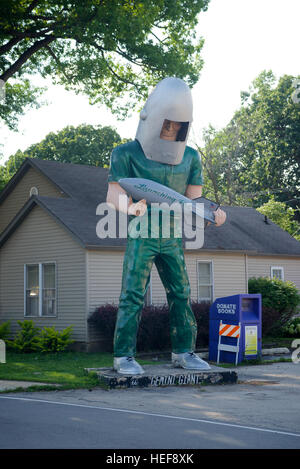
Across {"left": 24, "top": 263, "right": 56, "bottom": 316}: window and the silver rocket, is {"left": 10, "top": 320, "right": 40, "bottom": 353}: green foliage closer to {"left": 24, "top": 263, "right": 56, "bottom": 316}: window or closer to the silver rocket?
{"left": 24, "top": 263, "right": 56, "bottom": 316}: window

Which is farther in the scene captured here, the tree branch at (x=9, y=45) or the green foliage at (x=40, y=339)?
the tree branch at (x=9, y=45)

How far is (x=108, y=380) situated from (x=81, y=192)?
11.7 m

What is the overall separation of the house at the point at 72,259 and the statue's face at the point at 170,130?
7.41 meters

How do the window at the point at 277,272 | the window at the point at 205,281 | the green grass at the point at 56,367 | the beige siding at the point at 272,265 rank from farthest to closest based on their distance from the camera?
1. the window at the point at 277,272
2. the beige siding at the point at 272,265
3. the window at the point at 205,281
4. the green grass at the point at 56,367

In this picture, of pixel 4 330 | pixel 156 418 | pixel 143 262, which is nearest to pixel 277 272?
pixel 4 330

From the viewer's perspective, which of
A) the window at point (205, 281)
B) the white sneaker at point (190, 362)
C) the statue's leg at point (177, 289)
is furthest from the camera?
the window at point (205, 281)

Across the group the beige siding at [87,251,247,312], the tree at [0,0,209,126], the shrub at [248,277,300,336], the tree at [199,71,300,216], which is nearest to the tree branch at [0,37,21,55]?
the tree at [0,0,209,126]

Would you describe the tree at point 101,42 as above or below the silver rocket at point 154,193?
above

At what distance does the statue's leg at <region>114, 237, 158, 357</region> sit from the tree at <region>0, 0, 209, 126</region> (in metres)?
12.3

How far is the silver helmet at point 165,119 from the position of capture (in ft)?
30.9

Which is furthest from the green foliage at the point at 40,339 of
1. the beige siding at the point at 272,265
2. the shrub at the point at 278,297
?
the beige siding at the point at 272,265

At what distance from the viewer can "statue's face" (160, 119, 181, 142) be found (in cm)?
956

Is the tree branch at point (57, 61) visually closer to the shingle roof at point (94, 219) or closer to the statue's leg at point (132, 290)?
the shingle roof at point (94, 219)

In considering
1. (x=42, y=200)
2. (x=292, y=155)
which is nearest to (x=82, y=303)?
(x=42, y=200)
